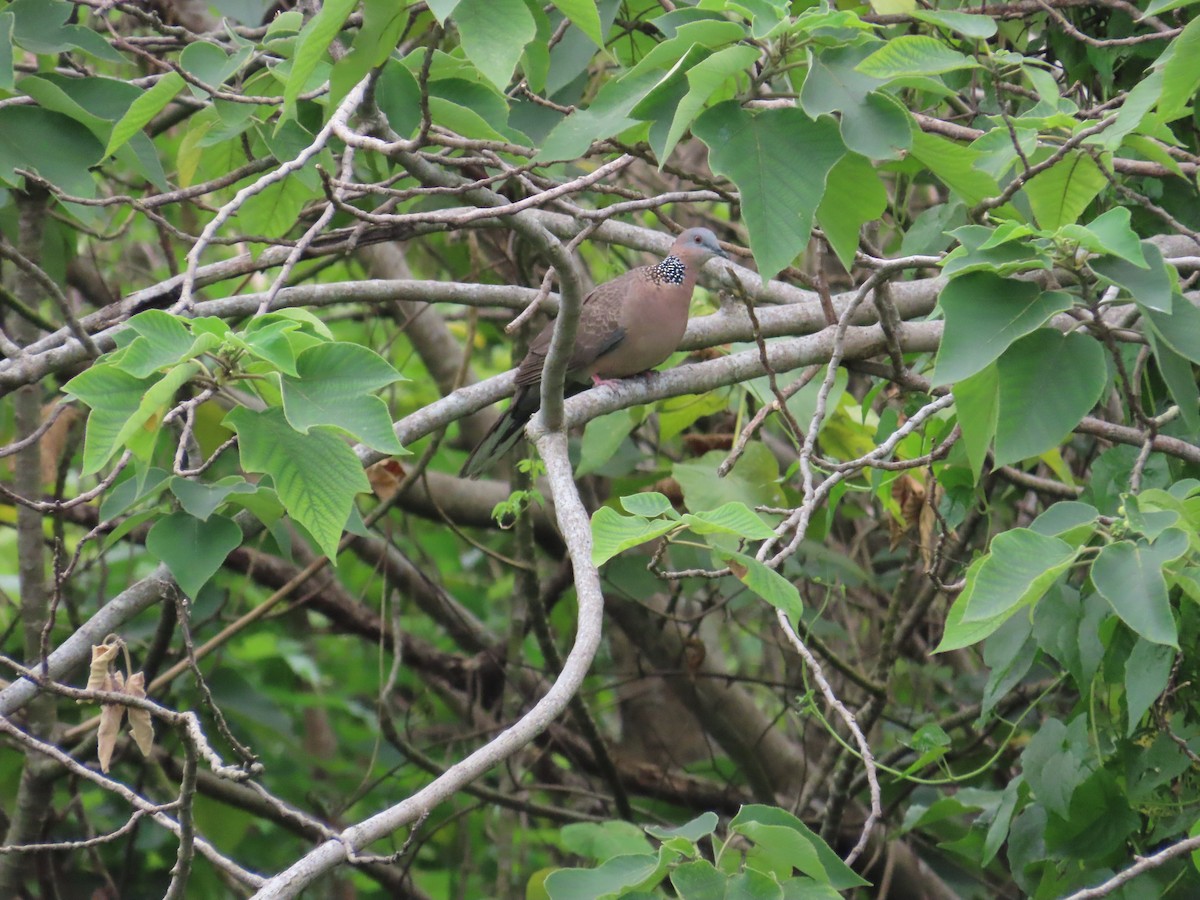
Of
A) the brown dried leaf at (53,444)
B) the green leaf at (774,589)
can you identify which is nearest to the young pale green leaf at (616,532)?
the green leaf at (774,589)

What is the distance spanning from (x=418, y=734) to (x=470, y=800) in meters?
0.41

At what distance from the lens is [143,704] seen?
1.85 meters

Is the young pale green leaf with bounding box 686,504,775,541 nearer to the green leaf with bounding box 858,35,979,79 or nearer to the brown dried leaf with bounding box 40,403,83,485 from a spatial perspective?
the green leaf with bounding box 858,35,979,79

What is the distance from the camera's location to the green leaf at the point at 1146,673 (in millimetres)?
2223

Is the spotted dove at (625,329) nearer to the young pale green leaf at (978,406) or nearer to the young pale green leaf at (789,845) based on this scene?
the young pale green leaf at (978,406)

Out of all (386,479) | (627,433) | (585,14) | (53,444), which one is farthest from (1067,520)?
(53,444)

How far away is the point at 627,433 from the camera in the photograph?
158 inches

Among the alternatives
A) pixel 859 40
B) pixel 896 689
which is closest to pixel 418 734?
pixel 896 689

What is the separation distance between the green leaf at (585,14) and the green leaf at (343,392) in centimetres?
61

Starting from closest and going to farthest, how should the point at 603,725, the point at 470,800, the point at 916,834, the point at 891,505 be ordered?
the point at 891,505 → the point at 916,834 → the point at 470,800 → the point at 603,725

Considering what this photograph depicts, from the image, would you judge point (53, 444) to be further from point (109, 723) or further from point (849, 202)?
point (849, 202)

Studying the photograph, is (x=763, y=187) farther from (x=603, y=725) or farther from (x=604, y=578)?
(x=603, y=725)

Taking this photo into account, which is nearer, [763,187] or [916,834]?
[763,187]

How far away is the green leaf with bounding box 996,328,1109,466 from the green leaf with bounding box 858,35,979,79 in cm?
48
